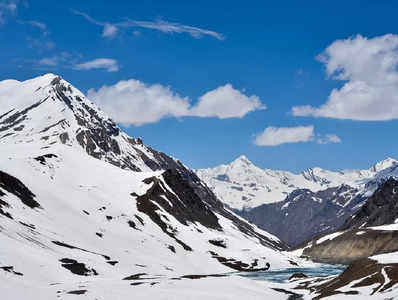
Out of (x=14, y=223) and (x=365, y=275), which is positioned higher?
(x=14, y=223)

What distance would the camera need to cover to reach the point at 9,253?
116m

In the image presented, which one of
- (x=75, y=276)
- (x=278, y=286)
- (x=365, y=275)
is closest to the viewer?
(x=365, y=275)

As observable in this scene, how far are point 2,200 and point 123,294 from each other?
279 ft

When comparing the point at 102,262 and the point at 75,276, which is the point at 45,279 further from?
the point at 102,262

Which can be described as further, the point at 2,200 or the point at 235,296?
the point at 2,200

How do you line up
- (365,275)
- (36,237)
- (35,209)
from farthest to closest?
(35,209), (36,237), (365,275)

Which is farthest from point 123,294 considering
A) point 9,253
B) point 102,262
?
point 102,262

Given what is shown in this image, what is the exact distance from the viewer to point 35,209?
194375mm

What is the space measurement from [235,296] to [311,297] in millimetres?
13652

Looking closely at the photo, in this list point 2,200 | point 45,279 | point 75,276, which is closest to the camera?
point 45,279

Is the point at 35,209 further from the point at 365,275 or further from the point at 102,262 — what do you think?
the point at 365,275

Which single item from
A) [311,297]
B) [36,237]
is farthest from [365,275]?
[36,237]

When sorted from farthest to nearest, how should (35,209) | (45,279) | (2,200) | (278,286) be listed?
(35,209), (2,200), (278,286), (45,279)

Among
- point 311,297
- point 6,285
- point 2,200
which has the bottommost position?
point 311,297
